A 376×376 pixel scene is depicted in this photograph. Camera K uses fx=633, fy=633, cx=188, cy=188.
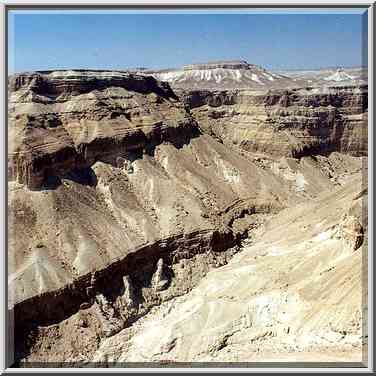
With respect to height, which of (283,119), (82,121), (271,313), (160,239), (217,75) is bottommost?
(271,313)

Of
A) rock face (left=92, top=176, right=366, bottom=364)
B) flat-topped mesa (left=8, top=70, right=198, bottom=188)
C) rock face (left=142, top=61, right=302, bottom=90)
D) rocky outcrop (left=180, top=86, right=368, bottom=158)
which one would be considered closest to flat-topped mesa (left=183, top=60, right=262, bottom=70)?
rock face (left=142, top=61, right=302, bottom=90)

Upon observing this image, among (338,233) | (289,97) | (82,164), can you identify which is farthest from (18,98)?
(289,97)

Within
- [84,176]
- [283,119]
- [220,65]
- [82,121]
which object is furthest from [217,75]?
[84,176]

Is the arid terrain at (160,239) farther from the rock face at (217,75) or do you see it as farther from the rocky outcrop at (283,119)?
the rock face at (217,75)

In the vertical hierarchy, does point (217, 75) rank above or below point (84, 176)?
above

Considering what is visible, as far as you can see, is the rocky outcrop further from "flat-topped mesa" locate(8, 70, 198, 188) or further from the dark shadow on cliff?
the dark shadow on cliff

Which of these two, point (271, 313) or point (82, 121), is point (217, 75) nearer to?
point (82, 121)
